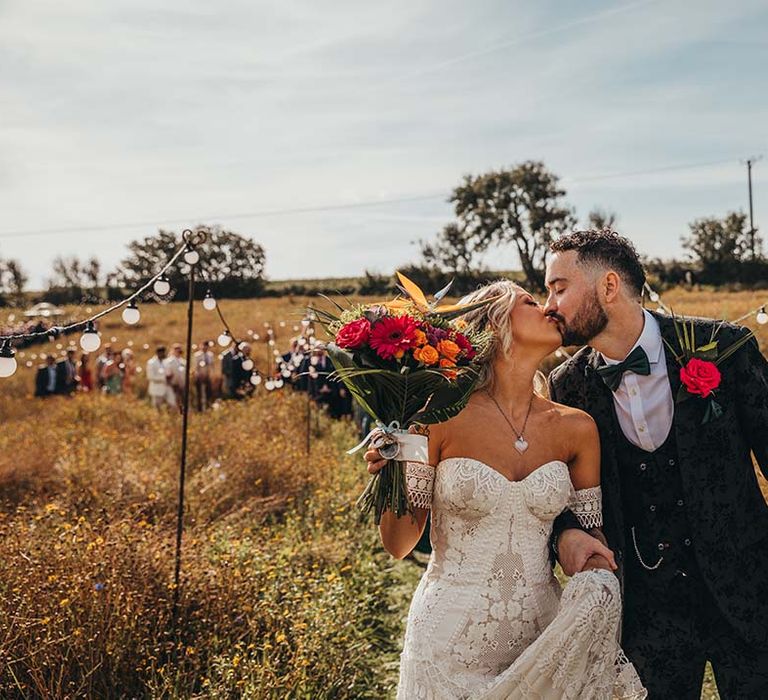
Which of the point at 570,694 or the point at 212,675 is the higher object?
the point at 570,694

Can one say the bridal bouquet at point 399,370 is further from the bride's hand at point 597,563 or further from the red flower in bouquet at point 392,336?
the bride's hand at point 597,563

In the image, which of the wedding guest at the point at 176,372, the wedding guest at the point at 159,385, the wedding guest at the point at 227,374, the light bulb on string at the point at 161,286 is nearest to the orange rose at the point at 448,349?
the light bulb on string at the point at 161,286

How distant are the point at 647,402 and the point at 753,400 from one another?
44 cm

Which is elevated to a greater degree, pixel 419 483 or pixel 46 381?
pixel 419 483

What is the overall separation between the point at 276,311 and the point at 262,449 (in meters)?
26.1

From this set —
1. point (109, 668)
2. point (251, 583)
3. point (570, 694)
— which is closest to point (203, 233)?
point (251, 583)

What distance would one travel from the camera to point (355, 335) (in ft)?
8.98

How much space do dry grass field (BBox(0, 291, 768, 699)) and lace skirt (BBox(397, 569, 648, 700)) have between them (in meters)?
1.55

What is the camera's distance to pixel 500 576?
10.2 feet

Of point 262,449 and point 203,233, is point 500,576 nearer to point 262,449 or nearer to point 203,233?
point 203,233

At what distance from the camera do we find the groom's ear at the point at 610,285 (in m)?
3.47

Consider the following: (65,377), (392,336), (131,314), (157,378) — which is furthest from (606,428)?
(65,377)

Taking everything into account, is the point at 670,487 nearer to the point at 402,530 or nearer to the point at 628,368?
the point at 628,368

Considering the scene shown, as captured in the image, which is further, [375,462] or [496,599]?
[496,599]
